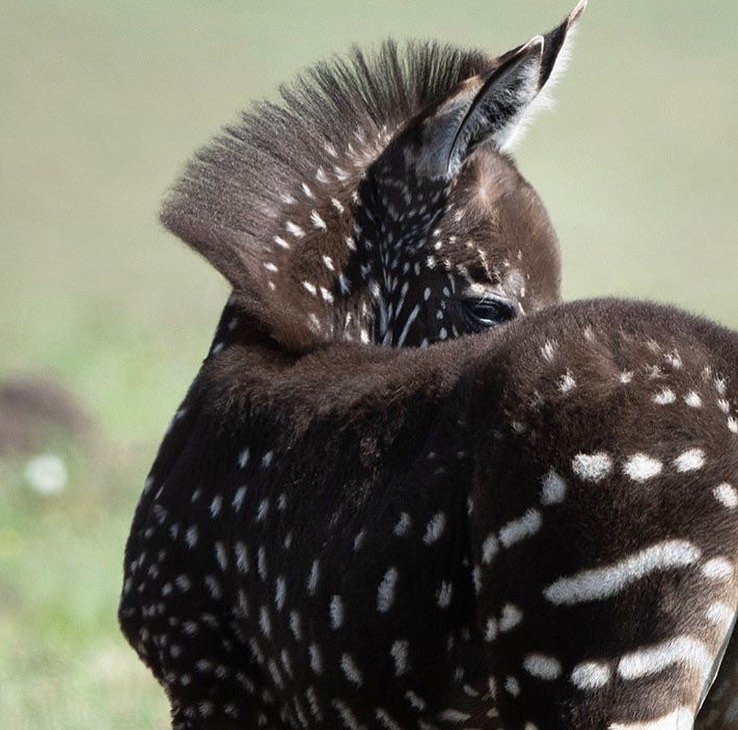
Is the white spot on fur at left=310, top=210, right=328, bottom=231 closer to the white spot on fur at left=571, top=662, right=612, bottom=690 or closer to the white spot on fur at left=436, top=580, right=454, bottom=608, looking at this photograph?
the white spot on fur at left=436, top=580, right=454, bottom=608

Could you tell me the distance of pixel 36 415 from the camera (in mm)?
13188

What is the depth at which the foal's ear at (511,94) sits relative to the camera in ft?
18.7

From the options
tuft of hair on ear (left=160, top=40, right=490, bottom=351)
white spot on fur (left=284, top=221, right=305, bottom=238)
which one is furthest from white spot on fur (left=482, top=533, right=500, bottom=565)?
white spot on fur (left=284, top=221, right=305, bottom=238)

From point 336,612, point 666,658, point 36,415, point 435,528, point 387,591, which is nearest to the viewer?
point 666,658

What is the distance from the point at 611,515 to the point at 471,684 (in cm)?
68

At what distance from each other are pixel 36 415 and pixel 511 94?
819 centimetres

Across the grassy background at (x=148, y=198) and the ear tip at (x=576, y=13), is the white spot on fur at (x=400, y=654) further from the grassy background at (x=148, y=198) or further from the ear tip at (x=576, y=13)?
the grassy background at (x=148, y=198)

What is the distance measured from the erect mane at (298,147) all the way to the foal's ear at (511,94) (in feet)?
0.93

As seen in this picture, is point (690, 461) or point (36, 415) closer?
point (690, 461)

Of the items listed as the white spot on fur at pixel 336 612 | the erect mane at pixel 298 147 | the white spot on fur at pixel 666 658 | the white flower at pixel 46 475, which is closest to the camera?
the white spot on fur at pixel 666 658

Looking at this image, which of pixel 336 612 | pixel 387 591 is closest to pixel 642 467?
pixel 387 591

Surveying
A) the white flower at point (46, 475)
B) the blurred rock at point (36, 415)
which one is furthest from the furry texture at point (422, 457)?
the blurred rock at point (36, 415)

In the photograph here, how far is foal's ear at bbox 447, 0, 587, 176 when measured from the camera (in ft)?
18.7

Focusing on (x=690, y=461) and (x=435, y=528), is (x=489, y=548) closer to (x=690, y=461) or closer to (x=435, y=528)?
(x=435, y=528)
